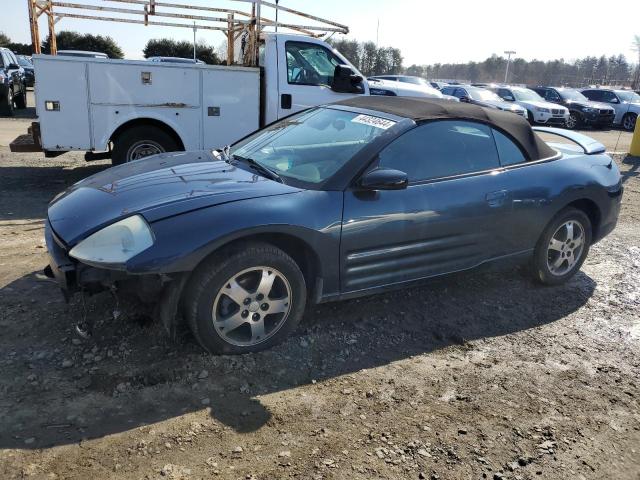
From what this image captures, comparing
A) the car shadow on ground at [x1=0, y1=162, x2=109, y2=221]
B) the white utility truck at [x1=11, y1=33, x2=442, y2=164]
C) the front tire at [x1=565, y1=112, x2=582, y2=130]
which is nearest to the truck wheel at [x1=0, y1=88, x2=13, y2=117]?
the car shadow on ground at [x1=0, y1=162, x2=109, y2=221]

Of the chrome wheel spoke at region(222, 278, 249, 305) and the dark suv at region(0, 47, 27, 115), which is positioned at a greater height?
the dark suv at region(0, 47, 27, 115)

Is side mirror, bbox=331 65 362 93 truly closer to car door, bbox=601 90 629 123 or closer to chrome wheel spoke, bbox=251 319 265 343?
chrome wheel spoke, bbox=251 319 265 343

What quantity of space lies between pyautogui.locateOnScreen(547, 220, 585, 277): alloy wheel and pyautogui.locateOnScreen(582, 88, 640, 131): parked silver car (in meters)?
21.6

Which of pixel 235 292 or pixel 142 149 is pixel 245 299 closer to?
pixel 235 292

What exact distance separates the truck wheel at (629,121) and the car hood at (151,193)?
23862mm

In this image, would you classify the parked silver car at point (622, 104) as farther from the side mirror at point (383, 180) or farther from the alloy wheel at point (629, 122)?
the side mirror at point (383, 180)

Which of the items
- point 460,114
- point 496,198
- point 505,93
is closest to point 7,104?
point 460,114

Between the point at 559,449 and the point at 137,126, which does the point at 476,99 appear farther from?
the point at 559,449

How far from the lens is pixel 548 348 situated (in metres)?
3.75

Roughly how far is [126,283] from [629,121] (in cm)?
2519

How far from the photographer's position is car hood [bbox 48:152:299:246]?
10.3 ft

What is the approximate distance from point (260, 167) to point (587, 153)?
9.96 ft

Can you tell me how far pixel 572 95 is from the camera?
932 inches

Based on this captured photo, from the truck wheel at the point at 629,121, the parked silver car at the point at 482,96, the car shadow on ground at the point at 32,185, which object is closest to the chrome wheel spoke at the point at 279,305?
the car shadow on ground at the point at 32,185
